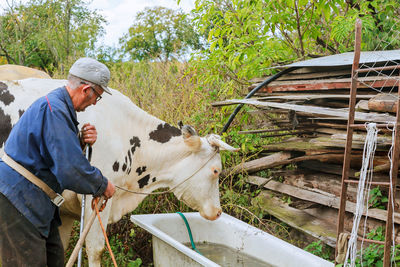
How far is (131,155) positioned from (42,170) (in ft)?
5.55

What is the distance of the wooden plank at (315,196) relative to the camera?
4402 mm

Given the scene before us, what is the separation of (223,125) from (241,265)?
8.56 feet

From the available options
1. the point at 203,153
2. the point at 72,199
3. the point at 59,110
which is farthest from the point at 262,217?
the point at 59,110

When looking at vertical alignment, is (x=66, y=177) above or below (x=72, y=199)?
above

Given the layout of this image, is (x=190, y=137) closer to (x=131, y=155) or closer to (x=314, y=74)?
(x=131, y=155)

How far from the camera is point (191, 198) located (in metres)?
4.70

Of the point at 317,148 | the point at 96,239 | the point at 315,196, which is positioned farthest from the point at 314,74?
the point at 96,239

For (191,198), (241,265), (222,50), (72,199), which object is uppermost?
(222,50)

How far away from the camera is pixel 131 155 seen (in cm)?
423

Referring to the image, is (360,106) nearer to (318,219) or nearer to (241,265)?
(318,219)

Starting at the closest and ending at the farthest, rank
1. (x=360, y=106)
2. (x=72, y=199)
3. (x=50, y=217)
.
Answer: (x=50, y=217), (x=72, y=199), (x=360, y=106)

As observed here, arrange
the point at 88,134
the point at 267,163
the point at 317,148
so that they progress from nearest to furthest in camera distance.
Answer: the point at 88,134
the point at 317,148
the point at 267,163

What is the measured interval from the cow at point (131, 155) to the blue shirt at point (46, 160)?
3.77ft

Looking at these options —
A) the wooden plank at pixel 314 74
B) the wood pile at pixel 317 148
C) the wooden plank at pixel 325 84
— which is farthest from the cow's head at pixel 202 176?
the wooden plank at pixel 314 74
